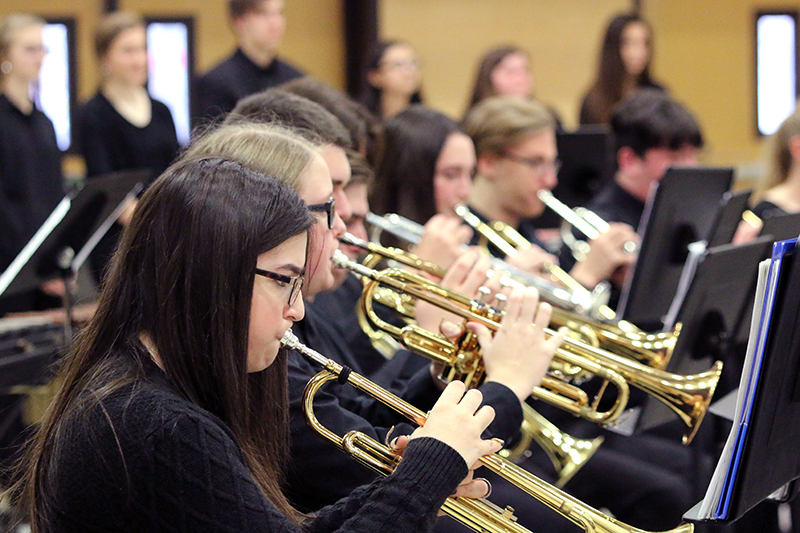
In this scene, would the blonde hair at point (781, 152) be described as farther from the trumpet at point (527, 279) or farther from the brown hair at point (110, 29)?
the brown hair at point (110, 29)

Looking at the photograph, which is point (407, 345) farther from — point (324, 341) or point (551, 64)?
point (551, 64)

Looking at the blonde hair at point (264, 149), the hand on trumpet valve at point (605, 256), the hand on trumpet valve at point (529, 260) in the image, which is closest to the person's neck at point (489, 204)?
→ the hand on trumpet valve at point (605, 256)

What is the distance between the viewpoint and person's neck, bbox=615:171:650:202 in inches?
134

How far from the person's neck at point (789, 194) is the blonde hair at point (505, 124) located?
2.61 ft

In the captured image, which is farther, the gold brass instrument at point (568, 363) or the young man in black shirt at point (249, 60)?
the young man in black shirt at point (249, 60)

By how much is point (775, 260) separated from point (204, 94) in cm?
292

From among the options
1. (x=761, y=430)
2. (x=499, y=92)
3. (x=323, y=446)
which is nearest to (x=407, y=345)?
(x=323, y=446)

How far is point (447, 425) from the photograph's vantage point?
1272mm

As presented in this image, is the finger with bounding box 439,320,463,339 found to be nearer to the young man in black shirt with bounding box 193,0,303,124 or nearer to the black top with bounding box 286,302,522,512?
the black top with bounding box 286,302,522,512

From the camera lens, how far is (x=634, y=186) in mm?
3402

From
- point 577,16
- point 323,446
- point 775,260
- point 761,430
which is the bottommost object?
point 323,446

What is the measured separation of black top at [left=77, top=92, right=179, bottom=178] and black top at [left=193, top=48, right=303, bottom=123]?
291mm

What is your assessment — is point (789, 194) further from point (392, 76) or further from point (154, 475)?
point (154, 475)

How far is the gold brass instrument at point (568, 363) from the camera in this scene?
181 centimetres
